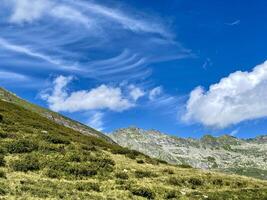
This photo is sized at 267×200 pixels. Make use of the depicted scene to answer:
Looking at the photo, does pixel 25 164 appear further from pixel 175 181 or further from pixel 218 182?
pixel 218 182

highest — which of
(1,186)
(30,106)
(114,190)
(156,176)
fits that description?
(30,106)

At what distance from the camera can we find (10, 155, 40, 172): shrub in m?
31.8

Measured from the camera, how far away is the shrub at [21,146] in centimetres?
3806

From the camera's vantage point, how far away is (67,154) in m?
39.6

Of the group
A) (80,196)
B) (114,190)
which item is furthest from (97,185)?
(80,196)

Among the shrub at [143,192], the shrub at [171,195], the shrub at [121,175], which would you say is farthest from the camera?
the shrub at [121,175]

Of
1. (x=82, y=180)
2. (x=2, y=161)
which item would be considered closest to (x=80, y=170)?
(x=82, y=180)

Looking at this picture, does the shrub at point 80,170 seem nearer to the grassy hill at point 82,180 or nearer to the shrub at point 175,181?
the grassy hill at point 82,180

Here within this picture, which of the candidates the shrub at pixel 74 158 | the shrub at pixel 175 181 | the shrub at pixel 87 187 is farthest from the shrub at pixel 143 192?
the shrub at pixel 74 158

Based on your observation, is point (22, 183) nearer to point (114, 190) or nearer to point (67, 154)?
point (114, 190)

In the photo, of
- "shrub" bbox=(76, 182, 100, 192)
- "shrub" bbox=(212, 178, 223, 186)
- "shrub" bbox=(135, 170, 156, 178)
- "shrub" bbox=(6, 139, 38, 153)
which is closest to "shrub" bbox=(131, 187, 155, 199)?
"shrub" bbox=(76, 182, 100, 192)

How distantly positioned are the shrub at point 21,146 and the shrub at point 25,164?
3407 millimetres

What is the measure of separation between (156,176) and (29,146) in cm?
1123

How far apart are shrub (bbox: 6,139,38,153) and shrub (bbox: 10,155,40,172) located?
Result: 3407mm
